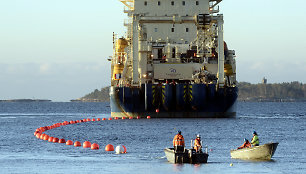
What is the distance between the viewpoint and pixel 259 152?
39.2m

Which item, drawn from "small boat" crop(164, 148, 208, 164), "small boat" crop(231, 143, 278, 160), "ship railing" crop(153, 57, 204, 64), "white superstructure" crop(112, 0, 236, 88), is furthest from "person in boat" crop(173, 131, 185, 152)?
"ship railing" crop(153, 57, 204, 64)

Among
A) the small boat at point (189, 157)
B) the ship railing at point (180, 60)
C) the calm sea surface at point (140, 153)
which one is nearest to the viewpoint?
the calm sea surface at point (140, 153)

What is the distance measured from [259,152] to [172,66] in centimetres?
5090

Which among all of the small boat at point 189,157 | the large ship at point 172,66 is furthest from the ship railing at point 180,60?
the small boat at point 189,157

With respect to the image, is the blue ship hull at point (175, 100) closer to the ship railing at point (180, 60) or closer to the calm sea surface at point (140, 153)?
the calm sea surface at point (140, 153)

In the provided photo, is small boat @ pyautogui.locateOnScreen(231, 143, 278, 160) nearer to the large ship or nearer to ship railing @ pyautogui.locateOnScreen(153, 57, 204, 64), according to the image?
the large ship

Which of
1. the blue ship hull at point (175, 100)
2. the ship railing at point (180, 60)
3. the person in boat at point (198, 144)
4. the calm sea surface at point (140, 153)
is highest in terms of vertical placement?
the ship railing at point (180, 60)

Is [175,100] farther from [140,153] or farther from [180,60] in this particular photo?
[140,153]

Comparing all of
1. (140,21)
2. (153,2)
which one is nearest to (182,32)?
(153,2)

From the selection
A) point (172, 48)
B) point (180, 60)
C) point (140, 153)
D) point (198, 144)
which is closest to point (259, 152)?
point (198, 144)

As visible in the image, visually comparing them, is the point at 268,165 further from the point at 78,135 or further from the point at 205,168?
the point at 78,135

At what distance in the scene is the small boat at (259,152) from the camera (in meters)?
39.1

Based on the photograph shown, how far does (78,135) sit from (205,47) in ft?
96.6

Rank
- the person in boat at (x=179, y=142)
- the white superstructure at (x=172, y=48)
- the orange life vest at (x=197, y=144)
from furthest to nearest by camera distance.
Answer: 1. the white superstructure at (x=172, y=48)
2. the orange life vest at (x=197, y=144)
3. the person in boat at (x=179, y=142)
